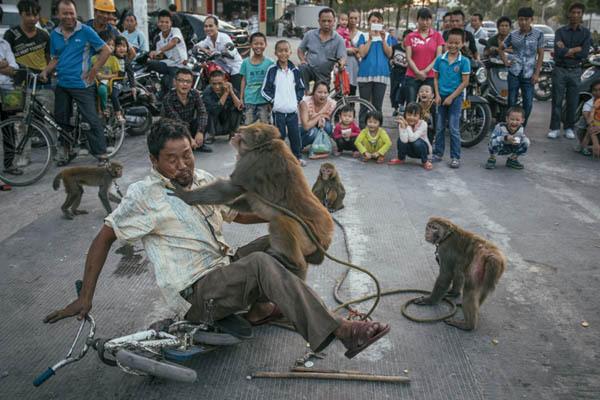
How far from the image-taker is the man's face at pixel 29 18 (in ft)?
21.3

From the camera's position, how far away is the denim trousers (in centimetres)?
663

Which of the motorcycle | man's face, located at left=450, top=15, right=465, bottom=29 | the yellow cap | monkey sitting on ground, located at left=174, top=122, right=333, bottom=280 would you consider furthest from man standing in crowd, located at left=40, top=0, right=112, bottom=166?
man's face, located at left=450, top=15, right=465, bottom=29

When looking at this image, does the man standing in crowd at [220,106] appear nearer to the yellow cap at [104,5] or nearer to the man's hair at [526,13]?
the yellow cap at [104,5]

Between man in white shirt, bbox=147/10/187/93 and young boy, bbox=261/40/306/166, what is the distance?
110 inches

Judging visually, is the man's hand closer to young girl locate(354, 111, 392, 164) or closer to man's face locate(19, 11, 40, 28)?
man's face locate(19, 11, 40, 28)

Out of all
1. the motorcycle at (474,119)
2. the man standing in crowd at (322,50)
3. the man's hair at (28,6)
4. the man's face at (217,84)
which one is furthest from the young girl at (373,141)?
the man's hair at (28,6)

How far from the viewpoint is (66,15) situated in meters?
6.27

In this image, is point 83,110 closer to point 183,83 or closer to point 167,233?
point 183,83

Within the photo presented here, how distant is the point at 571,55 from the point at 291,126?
5043mm

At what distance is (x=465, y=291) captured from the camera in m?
3.49

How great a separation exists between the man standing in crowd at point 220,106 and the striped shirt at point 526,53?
461 centimetres

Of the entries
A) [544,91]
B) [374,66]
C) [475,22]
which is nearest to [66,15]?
[374,66]

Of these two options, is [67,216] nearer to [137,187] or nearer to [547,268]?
[137,187]

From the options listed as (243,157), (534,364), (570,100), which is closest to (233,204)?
(243,157)
